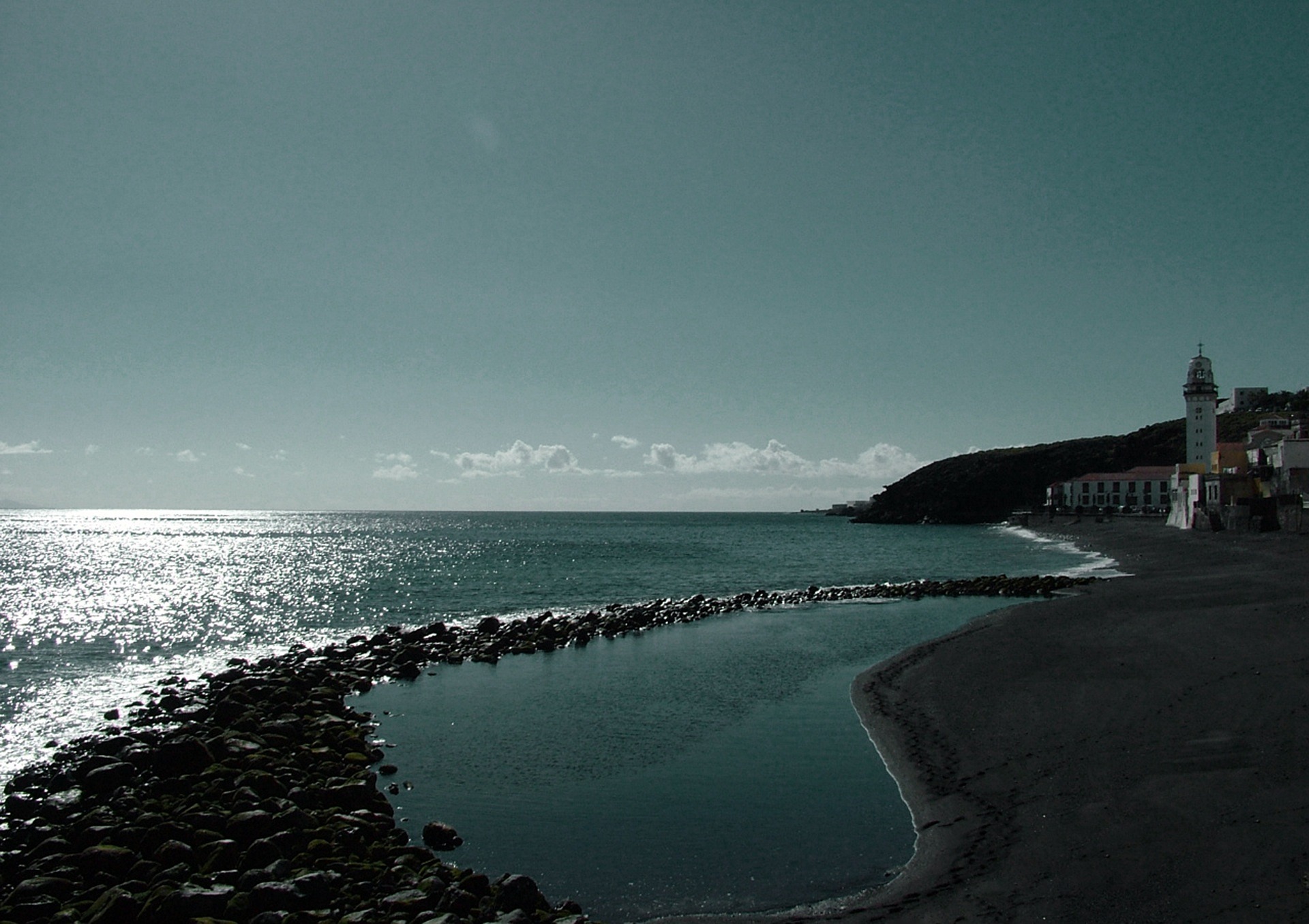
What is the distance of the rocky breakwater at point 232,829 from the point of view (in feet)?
30.4

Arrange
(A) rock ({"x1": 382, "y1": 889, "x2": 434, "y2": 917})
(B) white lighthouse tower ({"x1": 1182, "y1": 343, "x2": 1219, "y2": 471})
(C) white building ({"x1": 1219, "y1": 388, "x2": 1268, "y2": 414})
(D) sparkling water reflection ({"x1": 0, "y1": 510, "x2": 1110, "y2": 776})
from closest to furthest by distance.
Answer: (A) rock ({"x1": 382, "y1": 889, "x2": 434, "y2": 917}) → (D) sparkling water reflection ({"x1": 0, "y1": 510, "x2": 1110, "y2": 776}) → (B) white lighthouse tower ({"x1": 1182, "y1": 343, "x2": 1219, "y2": 471}) → (C) white building ({"x1": 1219, "y1": 388, "x2": 1268, "y2": 414})

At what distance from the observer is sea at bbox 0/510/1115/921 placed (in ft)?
36.8

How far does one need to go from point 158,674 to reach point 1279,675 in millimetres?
29756

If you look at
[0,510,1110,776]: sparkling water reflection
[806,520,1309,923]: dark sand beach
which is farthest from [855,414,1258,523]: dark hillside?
[806,520,1309,923]: dark sand beach

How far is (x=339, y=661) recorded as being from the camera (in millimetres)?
26094

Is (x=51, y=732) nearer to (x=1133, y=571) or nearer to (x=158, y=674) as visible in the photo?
(x=158, y=674)

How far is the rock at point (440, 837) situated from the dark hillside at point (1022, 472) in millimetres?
160316

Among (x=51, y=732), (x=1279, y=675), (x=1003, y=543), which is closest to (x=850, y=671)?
(x=1279, y=675)

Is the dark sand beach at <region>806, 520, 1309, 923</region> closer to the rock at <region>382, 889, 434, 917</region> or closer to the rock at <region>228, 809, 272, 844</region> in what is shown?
the rock at <region>382, 889, 434, 917</region>

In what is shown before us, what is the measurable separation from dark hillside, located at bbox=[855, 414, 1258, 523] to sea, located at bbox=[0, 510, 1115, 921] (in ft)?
351

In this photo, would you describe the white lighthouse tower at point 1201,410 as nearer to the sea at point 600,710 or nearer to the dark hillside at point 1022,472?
the dark hillside at point 1022,472

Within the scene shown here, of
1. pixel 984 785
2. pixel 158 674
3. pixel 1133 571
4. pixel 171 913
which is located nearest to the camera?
pixel 171 913

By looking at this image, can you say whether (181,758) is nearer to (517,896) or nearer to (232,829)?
(232,829)

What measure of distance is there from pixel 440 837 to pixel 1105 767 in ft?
33.5
